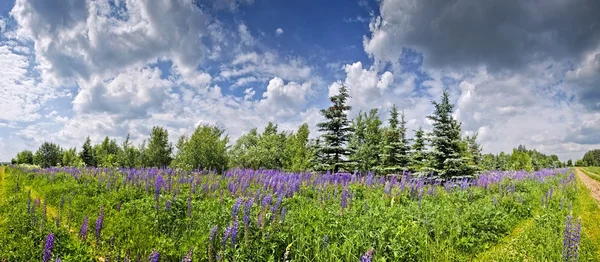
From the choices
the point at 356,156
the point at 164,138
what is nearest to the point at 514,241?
the point at 356,156

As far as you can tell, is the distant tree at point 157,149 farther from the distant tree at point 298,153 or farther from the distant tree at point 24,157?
the distant tree at point 24,157

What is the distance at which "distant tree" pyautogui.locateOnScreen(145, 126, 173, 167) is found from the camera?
83.7 feet

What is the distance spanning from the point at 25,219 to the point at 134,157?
25339mm

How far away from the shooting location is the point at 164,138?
1028 inches

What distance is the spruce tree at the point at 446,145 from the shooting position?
647 inches

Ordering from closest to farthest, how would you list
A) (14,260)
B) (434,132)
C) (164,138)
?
(14,260) → (434,132) → (164,138)

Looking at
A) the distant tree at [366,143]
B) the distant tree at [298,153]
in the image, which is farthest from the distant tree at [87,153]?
the distant tree at [366,143]

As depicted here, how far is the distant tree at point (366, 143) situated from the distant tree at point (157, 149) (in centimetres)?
1528

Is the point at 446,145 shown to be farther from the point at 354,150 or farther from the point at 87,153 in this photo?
the point at 87,153

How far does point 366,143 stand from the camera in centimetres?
2044

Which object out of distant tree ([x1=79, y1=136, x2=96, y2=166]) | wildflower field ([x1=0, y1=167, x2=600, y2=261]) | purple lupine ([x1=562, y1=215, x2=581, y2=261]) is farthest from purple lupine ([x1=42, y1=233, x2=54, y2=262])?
distant tree ([x1=79, y1=136, x2=96, y2=166])

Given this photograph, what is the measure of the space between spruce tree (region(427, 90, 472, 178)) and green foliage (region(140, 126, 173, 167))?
20347 millimetres

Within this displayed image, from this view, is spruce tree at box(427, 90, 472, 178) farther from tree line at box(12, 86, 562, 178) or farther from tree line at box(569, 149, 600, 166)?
tree line at box(569, 149, 600, 166)

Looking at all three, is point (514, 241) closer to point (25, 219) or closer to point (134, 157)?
point (25, 219)
